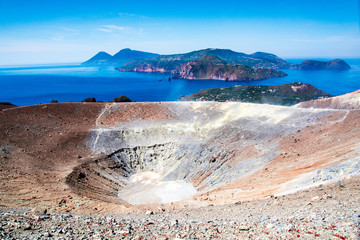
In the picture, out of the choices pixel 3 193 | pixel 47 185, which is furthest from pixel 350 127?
pixel 3 193

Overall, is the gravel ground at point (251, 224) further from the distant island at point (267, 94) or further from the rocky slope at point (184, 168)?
the distant island at point (267, 94)

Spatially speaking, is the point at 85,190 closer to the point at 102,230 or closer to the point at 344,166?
the point at 102,230

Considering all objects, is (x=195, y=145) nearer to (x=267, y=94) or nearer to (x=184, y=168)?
(x=184, y=168)

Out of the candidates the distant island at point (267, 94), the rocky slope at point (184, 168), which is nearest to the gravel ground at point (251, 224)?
the rocky slope at point (184, 168)

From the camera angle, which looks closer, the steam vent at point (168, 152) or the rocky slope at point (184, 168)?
the rocky slope at point (184, 168)

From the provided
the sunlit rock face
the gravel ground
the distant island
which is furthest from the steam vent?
the distant island

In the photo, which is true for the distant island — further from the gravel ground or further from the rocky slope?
the gravel ground

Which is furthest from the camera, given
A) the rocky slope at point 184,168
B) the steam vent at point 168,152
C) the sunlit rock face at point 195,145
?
the sunlit rock face at point 195,145
